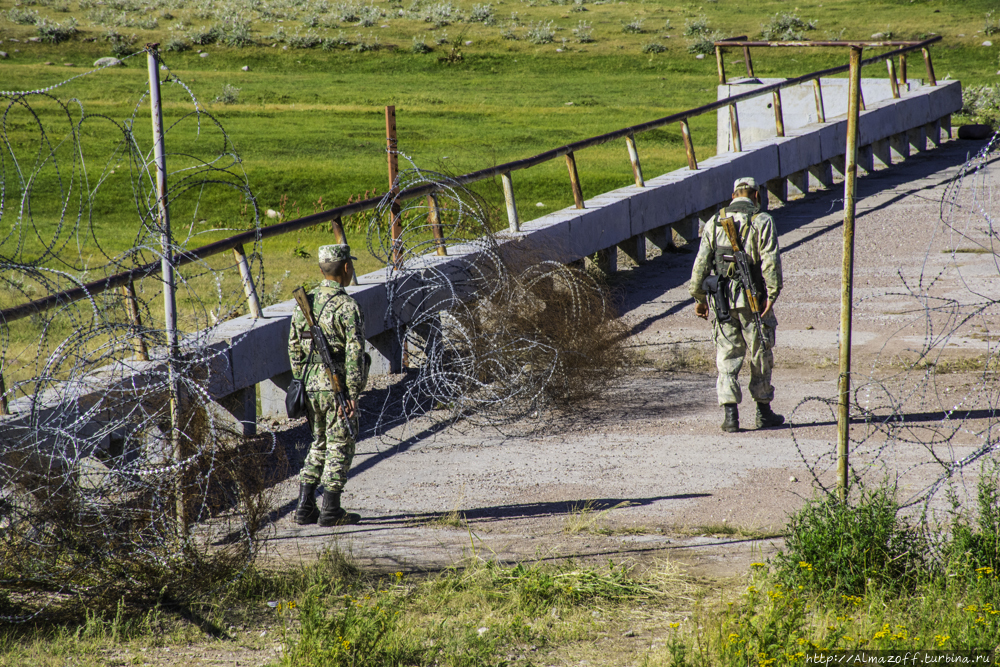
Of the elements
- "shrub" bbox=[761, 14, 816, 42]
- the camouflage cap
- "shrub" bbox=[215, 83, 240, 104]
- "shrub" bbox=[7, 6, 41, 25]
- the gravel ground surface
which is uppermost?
"shrub" bbox=[7, 6, 41, 25]

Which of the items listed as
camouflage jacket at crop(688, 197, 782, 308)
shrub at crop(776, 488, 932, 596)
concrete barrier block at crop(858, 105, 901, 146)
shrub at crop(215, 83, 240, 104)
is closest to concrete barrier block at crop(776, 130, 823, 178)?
concrete barrier block at crop(858, 105, 901, 146)

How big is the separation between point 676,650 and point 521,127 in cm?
2792

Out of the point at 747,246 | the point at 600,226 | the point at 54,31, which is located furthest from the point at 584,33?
the point at 747,246

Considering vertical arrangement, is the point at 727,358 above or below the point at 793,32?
below

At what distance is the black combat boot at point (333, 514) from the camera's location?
22.2 feet

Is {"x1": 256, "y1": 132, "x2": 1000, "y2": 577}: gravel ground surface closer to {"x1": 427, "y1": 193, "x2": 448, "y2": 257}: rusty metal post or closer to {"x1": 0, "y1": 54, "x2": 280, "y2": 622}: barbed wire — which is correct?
{"x1": 0, "y1": 54, "x2": 280, "y2": 622}: barbed wire

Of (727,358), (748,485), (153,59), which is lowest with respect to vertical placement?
(748,485)

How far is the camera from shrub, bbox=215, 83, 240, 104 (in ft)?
123

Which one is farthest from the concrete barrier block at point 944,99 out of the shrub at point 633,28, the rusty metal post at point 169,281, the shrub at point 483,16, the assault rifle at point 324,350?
the shrub at point 483,16

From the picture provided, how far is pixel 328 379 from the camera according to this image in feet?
22.4

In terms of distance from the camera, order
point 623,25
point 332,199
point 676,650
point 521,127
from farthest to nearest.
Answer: point 623,25 < point 521,127 < point 332,199 < point 676,650

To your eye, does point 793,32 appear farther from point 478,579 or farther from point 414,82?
point 478,579

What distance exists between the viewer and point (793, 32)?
52.2 metres

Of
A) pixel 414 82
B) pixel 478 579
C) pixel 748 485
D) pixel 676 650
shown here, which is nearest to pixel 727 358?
pixel 748 485
